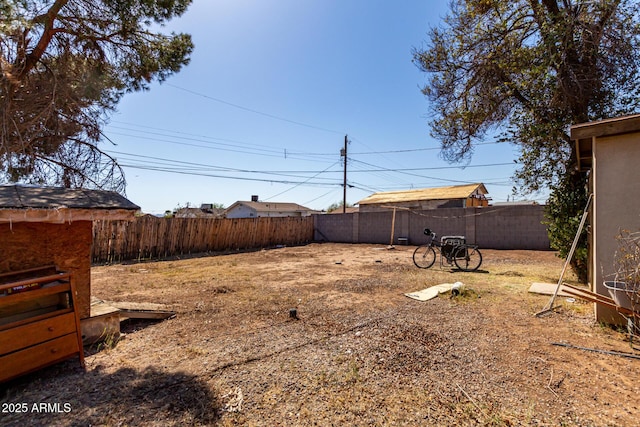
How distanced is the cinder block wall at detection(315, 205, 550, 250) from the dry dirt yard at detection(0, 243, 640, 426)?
7.28m

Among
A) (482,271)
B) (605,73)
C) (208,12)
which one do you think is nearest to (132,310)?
(208,12)

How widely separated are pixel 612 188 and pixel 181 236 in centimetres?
1164

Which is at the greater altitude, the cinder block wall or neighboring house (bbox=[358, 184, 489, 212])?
neighboring house (bbox=[358, 184, 489, 212])

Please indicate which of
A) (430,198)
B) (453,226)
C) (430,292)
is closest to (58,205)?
(430,292)

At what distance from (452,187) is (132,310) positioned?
19.7 metres

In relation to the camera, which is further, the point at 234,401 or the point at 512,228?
the point at 512,228

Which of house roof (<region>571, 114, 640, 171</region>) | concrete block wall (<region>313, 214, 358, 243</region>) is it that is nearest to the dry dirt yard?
house roof (<region>571, 114, 640, 171</region>)

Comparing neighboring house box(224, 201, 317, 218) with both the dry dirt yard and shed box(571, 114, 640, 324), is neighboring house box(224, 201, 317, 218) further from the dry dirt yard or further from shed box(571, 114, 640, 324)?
shed box(571, 114, 640, 324)

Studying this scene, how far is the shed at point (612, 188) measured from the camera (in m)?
3.50

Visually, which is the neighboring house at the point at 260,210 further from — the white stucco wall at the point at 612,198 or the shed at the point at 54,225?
the white stucco wall at the point at 612,198

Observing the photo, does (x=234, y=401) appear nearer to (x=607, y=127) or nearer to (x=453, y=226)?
(x=607, y=127)

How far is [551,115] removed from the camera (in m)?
6.26

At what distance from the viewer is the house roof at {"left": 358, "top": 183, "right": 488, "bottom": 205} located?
18248 millimetres

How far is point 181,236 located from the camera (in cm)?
1130
